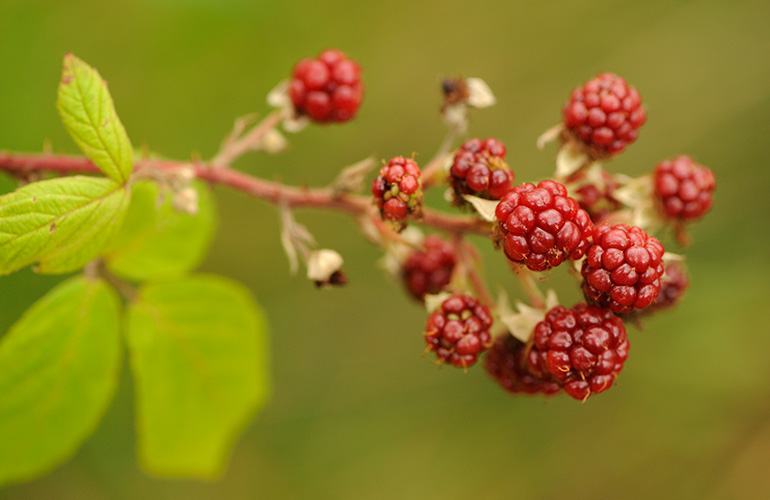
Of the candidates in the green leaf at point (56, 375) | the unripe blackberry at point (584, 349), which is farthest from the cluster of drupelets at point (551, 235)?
the green leaf at point (56, 375)

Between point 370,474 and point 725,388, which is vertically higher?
point 725,388

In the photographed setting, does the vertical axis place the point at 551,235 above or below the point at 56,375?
above

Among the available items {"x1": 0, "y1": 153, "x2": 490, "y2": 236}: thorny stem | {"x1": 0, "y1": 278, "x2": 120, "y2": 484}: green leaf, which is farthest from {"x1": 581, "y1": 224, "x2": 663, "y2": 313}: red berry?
{"x1": 0, "y1": 278, "x2": 120, "y2": 484}: green leaf

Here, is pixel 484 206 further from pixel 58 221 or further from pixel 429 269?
pixel 58 221

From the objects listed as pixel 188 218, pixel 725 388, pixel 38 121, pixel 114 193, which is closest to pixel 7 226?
pixel 114 193

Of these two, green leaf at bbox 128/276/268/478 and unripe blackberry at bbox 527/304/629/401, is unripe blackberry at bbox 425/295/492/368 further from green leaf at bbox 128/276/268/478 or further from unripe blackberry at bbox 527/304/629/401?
green leaf at bbox 128/276/268/478

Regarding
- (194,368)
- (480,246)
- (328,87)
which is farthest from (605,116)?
(480,246)

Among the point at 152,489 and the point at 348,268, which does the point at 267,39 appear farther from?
the point at 152,489
